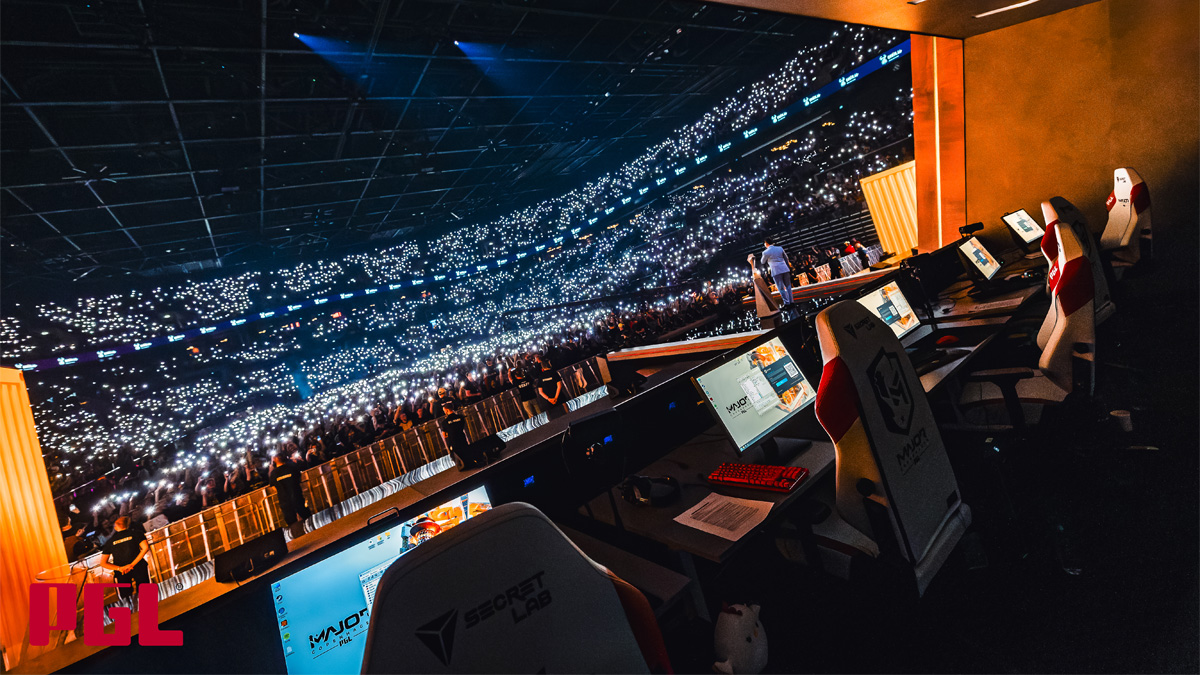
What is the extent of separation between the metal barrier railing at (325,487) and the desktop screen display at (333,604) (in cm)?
149

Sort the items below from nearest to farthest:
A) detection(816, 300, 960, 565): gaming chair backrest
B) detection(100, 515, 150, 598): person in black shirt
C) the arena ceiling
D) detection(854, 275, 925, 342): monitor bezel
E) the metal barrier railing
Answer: detection(816, 300, 960, 565): gaming chair backrest < detection(100, 515, 150, 598): person in black shirt < detection(854, 275, 925, 342): monitor bezel < the metal barrier railing < the arena ceiling

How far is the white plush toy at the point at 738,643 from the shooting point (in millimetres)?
1651

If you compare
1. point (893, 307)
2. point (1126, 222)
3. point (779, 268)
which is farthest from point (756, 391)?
point (1126, 222)

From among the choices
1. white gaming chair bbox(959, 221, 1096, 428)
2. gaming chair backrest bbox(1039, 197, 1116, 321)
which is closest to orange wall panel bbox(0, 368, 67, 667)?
white gaming chair bbox(959, 221, 1096, 428)

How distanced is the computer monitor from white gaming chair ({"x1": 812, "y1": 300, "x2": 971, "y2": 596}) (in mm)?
4809

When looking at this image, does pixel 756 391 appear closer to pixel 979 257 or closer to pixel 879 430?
pixel 879 430

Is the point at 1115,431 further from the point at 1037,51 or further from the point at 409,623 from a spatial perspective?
the point at 1037,51

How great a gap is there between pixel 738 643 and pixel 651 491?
636 millimetres

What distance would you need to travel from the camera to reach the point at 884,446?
1.38 metres

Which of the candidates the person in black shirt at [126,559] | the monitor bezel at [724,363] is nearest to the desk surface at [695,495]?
the monitor bezel at [724,363]

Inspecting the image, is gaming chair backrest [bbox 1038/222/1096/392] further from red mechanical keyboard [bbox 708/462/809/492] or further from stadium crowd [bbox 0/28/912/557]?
stadium crowd [bbox 0/28/912/557]

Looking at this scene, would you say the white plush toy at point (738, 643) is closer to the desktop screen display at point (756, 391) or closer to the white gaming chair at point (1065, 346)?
the desktop screen display at point (756, 391)

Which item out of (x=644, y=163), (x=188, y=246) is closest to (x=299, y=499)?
(x=188, y=246)

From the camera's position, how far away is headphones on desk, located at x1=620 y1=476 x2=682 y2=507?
1.98 m
